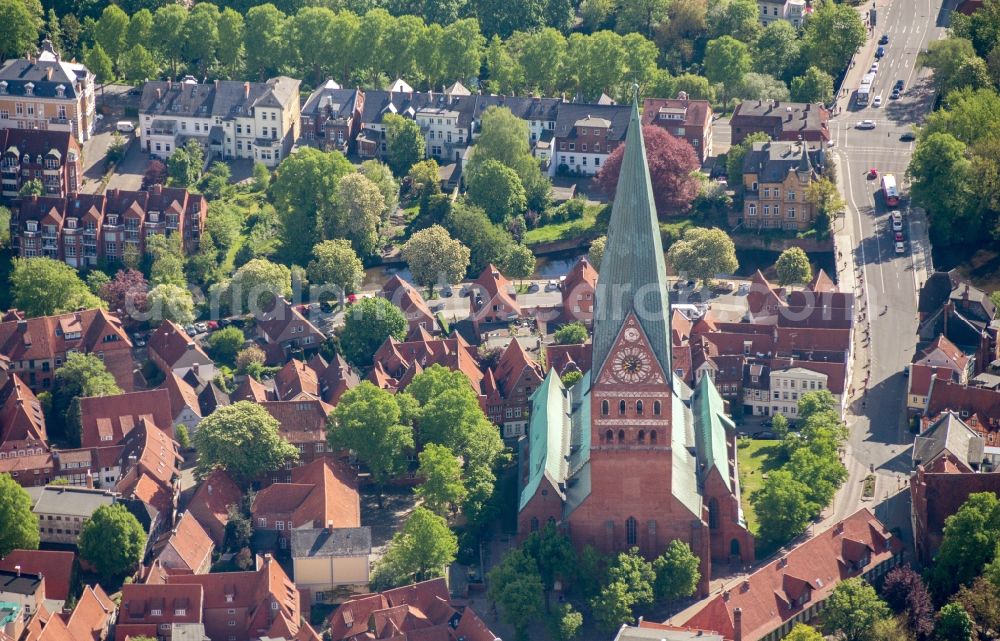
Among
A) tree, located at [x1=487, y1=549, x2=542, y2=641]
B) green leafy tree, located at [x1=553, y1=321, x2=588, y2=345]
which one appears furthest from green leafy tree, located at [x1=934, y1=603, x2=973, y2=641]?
green leafy tree, located at [x1=553, y1=321, x2=588, y2=345]

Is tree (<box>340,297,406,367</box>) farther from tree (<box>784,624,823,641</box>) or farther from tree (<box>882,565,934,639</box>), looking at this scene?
tree (<box>784,624,823,641</box>)

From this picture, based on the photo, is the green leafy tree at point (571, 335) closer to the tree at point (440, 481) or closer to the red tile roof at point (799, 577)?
the tree at point (440, 481)

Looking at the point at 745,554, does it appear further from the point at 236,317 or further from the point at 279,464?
the point at 236,317

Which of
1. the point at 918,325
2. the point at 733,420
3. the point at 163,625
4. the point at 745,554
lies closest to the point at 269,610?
the point at 163,625

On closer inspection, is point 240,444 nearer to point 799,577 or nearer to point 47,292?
point 47,292

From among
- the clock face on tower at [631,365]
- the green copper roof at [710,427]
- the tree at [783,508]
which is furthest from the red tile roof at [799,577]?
the clock face on tower at [631,365]

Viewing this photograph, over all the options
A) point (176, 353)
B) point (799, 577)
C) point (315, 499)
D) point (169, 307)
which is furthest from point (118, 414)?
point (799, 577)
